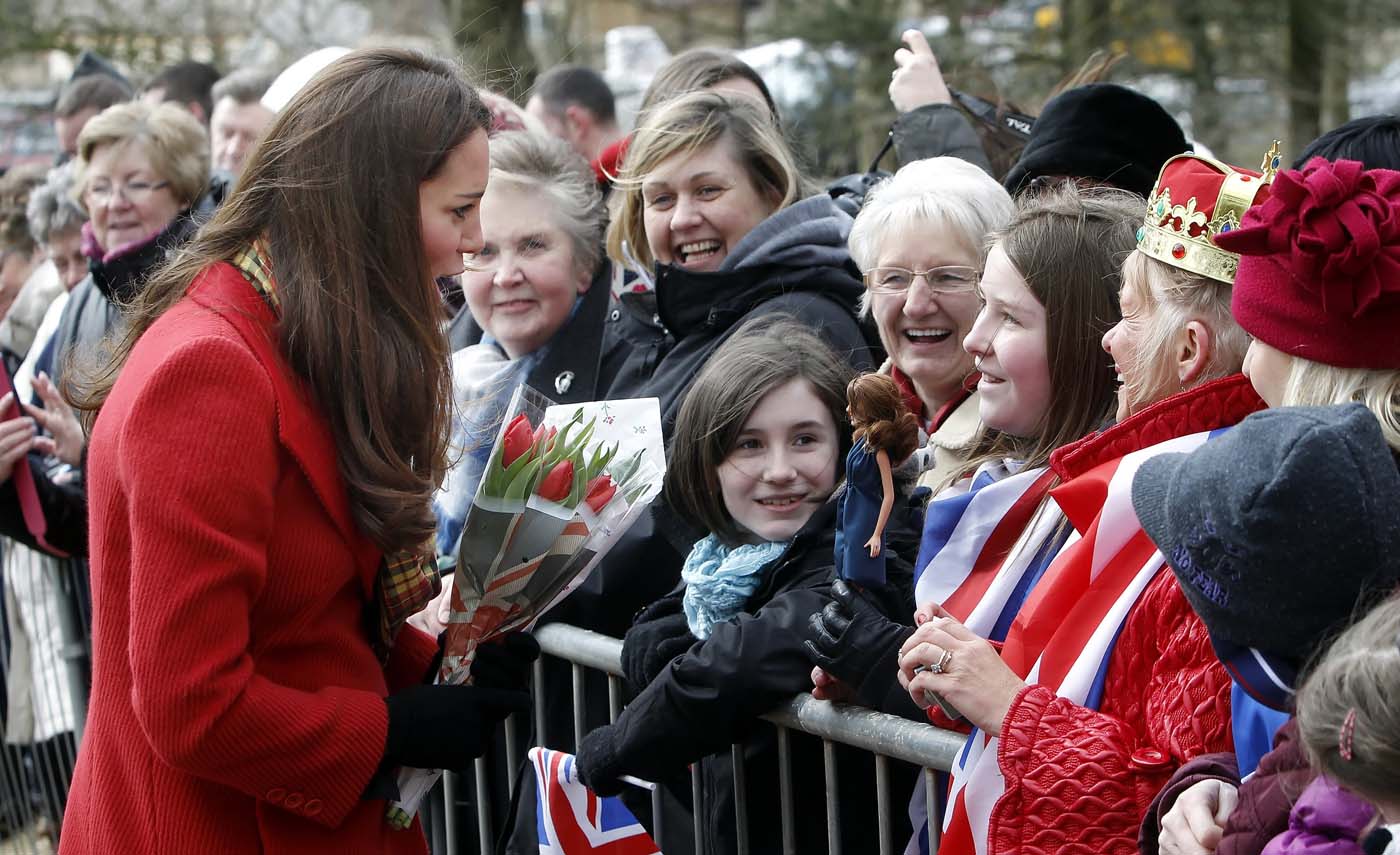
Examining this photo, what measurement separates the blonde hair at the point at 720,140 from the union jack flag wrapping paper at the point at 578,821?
178cm

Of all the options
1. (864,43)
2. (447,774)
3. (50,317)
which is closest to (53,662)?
(50,317)

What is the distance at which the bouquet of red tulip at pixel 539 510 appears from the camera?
9.08ft

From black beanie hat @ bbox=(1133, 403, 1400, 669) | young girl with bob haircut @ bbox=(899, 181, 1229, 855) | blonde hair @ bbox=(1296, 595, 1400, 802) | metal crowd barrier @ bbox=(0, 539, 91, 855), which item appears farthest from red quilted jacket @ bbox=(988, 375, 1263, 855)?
metal crowd barrier @ bbox=(0, 539, 91, 855)

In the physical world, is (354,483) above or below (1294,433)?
below

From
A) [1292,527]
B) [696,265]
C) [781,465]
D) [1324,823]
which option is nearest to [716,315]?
[696,265]

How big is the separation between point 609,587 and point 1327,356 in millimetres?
2022

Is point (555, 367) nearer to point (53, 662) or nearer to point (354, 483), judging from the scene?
point (354, 483)

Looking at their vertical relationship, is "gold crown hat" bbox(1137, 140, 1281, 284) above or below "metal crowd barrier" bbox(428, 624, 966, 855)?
above

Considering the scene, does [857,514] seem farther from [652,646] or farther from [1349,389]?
[1349,389]

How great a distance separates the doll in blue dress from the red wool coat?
0.84m

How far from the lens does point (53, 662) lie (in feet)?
19.8

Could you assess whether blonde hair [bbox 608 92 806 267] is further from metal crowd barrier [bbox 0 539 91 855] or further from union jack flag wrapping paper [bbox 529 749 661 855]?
metal crowd barrier [bbox 0 539 91 855]

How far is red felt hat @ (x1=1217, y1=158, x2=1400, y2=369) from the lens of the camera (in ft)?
6.85

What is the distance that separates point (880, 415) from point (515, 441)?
650 mm
